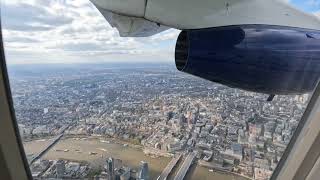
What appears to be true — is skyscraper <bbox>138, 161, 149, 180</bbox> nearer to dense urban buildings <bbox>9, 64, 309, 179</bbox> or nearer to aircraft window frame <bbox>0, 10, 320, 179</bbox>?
dense urban buildings <bbox>9, 64, 309, 179</bbox>

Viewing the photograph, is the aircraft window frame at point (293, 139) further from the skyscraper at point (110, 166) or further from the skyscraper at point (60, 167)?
the skyscraper at point (110, 166)

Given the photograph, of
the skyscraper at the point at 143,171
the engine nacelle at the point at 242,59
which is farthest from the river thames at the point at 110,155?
the engine nacelle at the point at 242,59

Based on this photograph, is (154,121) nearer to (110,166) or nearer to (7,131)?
(110,166)

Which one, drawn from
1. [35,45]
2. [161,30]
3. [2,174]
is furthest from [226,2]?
[2,174]

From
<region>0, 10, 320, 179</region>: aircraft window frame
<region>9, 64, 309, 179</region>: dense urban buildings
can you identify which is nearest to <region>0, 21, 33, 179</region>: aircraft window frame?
<region>0, 10, 320, 179</region>: aircraft window frame

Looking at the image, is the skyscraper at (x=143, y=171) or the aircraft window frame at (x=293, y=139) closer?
the aircraft window frame at (x=293, y=139)

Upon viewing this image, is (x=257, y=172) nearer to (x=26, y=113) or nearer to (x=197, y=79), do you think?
(x=197, y=79)
